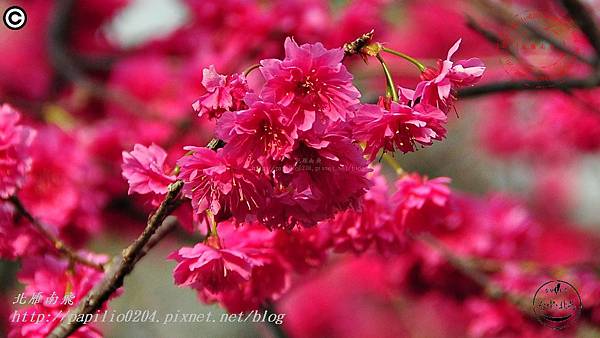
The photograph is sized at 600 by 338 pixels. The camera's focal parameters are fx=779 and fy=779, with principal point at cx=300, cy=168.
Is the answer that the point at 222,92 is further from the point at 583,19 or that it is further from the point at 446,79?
the point at 583,19

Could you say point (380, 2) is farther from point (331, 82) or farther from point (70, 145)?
point (331, 82)

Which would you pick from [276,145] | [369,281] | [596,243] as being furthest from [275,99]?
[596,243]

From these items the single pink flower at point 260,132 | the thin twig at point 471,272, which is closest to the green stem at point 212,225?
the single pink flower at point 260,132

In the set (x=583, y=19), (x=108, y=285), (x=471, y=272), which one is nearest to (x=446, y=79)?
(x=108, y=285)

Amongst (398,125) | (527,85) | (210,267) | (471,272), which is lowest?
(471,272)

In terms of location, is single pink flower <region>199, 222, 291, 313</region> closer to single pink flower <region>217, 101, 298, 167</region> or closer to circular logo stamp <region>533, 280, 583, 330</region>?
single pink flower <region>217, 101, 298, 167</region>
